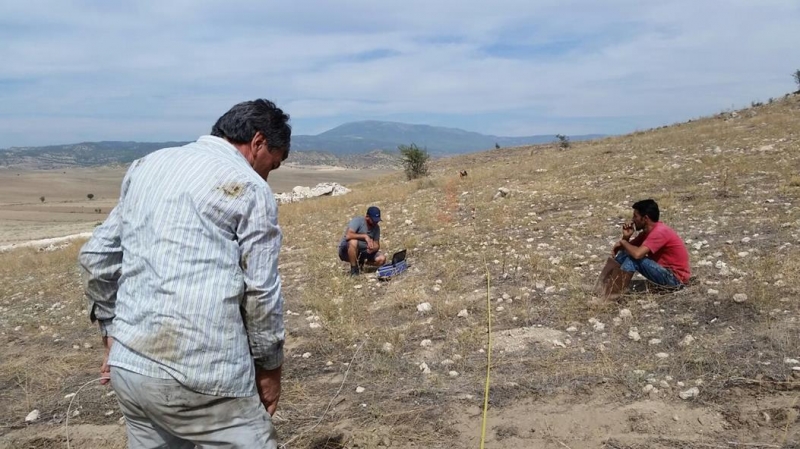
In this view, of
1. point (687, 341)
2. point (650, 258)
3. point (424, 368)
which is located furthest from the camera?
point (650, 258)

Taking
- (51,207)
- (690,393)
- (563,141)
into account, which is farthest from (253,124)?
(51,207)

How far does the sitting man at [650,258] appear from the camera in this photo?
4992mm

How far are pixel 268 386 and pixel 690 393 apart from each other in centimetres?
266

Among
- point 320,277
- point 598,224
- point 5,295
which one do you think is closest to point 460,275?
point 320,277

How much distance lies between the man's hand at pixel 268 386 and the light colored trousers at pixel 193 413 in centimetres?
8

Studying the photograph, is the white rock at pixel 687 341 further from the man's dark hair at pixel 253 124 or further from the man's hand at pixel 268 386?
the man's dark hair at pixel 253 124

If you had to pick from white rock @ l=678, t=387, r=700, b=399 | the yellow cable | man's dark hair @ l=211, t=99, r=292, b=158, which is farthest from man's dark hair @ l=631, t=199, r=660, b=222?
man's dark hair @ l=211, t=99, r=292, b=158

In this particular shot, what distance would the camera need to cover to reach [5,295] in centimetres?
918

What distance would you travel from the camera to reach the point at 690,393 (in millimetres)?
3412

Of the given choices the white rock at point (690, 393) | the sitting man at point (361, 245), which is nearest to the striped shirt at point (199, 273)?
the white rock at point (690, 393)

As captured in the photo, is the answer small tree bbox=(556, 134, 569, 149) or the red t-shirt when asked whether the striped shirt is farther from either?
small tree bbox=(556, 134, 569, 149)

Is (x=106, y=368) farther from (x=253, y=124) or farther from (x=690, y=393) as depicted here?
(x=690, y=393)

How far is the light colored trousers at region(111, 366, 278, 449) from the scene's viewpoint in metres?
1.77

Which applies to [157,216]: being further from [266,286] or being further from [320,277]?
[320,277]
